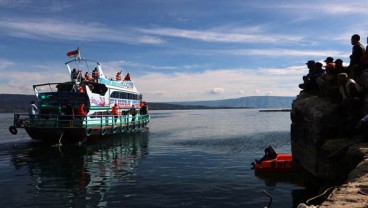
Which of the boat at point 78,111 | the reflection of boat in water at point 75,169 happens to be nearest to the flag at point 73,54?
the boat at point 78,111

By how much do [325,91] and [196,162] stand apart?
413 inches

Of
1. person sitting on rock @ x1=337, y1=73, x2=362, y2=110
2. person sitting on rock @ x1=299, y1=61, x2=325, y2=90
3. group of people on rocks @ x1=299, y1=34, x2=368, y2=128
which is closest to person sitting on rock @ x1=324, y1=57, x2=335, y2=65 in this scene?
group of people on rocks @ x1=299, y1=34, x2=368, y2=128

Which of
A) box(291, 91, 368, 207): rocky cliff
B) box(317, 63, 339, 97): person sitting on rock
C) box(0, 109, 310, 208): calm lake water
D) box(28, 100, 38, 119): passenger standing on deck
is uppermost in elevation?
box(317, 63, 339, 97): person sitting on rock

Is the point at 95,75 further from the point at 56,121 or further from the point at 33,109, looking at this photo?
the point at 56,121

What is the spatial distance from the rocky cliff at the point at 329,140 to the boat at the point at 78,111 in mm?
21470

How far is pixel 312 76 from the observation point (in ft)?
55.1

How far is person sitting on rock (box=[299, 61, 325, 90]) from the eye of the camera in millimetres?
16203

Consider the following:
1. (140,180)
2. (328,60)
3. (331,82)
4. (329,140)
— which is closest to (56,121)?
(140,180)

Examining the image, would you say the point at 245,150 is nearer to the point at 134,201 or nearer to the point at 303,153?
the point at 303,153

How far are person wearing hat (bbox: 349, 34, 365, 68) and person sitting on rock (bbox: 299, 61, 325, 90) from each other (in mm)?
2009

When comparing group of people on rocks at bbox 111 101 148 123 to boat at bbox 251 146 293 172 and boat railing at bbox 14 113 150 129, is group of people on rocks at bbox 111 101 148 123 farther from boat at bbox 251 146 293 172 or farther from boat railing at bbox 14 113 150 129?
boat at bbox 251 146 293 172

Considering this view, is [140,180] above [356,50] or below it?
below

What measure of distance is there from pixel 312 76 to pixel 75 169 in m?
13.9

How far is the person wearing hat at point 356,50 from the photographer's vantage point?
13377mm
